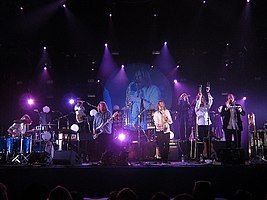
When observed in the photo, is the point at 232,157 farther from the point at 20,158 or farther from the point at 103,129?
the point at 20,158

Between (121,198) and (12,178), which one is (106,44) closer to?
(12,178)

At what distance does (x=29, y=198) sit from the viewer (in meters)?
4.56

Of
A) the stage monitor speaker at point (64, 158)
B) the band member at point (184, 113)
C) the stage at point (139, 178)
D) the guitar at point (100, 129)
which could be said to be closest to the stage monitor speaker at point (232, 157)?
the stage at point (139, 178)

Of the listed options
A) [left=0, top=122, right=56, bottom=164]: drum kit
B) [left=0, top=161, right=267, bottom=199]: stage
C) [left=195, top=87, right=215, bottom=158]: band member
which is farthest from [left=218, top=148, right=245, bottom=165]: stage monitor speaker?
[left=0, top=122, right=56, bottom=164]: drum kit

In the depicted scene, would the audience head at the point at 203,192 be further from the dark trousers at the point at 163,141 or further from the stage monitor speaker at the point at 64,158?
the dark trousers at the point at 163,141

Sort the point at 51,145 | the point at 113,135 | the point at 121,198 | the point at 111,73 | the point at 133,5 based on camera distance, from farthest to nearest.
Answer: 1. the point at 111,73
2. the point at 133,5
3. the point at 51,145
4. the point at 113,135
5. the point at 121,198

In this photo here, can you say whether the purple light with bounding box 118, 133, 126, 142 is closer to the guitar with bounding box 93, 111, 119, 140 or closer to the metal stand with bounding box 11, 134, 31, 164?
the guitar with bounding box 93, 111, 119, 140

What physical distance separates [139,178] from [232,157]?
2.87m

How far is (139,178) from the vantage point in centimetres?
859

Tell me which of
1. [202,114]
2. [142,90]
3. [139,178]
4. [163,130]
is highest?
[142,90]

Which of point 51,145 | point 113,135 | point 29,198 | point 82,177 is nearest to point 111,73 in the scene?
point 51,145

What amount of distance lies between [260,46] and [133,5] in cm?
621

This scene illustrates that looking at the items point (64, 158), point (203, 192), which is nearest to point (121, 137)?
point (64, 158)

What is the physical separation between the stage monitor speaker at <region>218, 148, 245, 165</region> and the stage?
1.02 meters
